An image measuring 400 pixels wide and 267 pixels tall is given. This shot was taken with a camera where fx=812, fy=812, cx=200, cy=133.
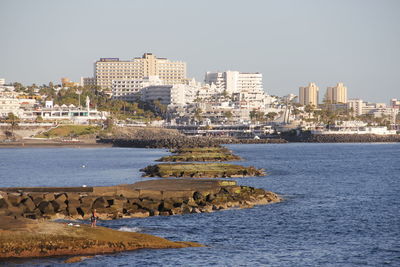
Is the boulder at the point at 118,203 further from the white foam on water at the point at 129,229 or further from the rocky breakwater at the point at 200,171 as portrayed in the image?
the rocky breakwater at the point at 200,171

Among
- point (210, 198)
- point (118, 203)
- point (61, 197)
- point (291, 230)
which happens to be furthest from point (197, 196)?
point (291, 230)

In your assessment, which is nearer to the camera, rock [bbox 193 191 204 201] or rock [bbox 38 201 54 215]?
rock [bbox 38 201 54 215]

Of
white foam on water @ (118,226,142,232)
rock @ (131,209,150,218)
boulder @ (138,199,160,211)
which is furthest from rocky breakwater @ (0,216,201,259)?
boulder @ (138,199,160,211)

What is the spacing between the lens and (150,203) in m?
50.6

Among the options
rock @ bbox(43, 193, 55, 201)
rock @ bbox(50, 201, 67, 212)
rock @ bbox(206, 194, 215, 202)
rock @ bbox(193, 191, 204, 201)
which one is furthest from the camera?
rock @ bbox(193, 191, 204, 201)

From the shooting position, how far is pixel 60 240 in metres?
35.0

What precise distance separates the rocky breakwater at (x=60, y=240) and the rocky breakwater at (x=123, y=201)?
7.43 meters

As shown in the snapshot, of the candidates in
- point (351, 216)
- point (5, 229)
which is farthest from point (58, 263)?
point (351, 216)

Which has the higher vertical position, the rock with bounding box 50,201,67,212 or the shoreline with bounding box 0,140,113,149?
the rock with bounding box 50,201,67,212

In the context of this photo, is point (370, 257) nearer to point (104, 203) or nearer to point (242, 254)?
point (242, 254)

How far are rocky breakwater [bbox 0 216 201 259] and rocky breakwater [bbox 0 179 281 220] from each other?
24.4ft

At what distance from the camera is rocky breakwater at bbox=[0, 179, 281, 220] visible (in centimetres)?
4728

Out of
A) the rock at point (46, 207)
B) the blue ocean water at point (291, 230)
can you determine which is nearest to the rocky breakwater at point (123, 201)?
the rock at point (46, 207)

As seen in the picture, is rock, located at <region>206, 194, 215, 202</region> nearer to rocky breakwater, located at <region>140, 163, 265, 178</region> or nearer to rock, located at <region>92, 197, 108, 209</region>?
rock, located at <region>92, 197, 108, 209</region>
